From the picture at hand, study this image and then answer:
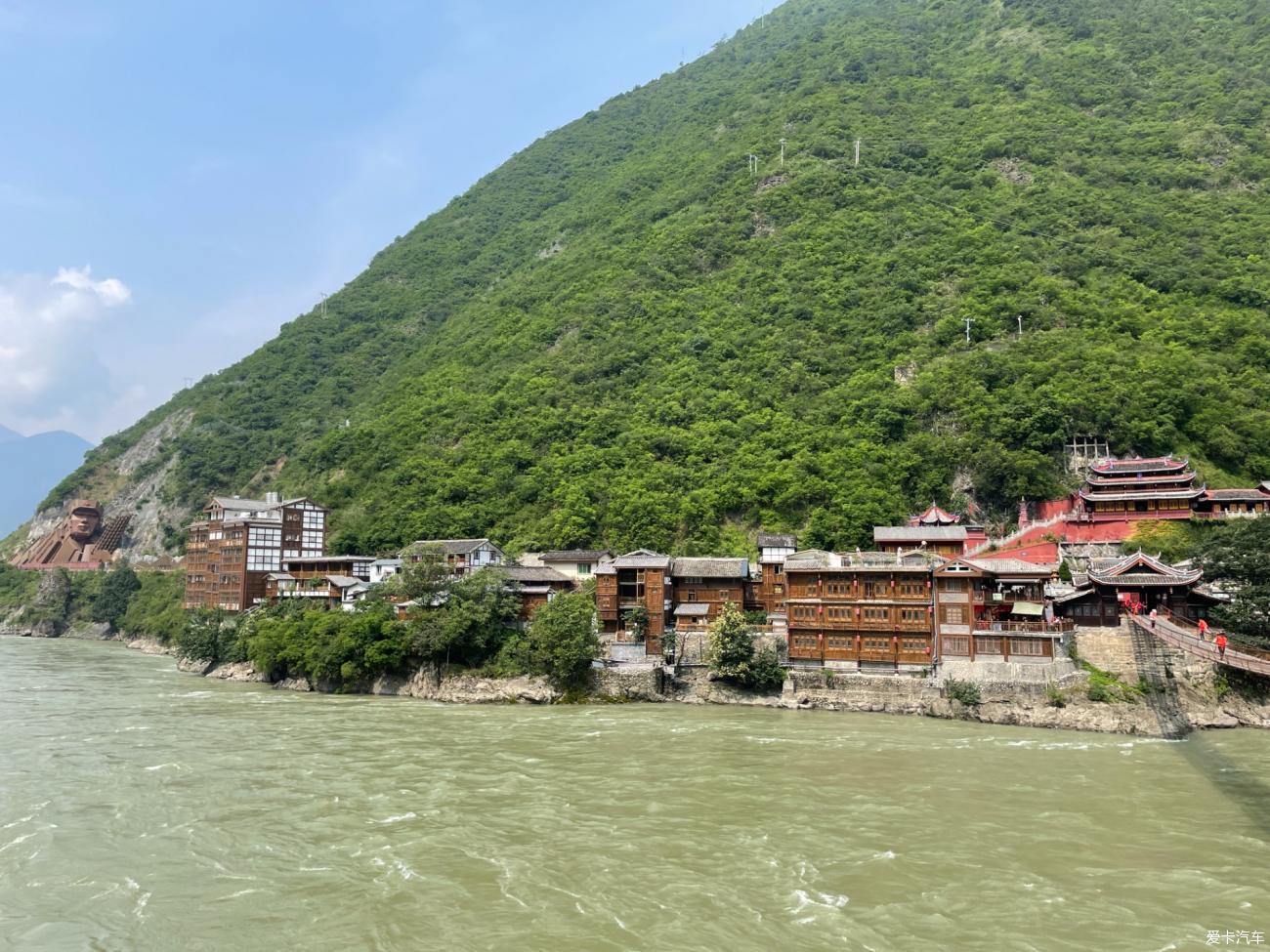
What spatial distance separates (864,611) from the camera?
39875 mm

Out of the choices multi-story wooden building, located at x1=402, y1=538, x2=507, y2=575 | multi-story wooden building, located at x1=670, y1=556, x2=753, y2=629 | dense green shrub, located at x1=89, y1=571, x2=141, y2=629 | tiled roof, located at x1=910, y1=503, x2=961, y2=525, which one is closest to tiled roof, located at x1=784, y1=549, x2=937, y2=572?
multi-story wooden building, located at x1=670, y1=556, x2=753, y2=629

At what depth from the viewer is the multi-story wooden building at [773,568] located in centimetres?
4841

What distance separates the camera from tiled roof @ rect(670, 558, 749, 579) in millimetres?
47312

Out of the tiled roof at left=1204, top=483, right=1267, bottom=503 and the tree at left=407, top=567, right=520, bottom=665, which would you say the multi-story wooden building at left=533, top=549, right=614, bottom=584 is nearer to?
the tree at left=407, top=567, right=520, bottom=665

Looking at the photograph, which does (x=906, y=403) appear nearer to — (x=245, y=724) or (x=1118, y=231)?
(x=1118, y=231)

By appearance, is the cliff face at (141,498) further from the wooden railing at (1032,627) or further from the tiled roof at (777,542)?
the wooden railing at (1032,627)

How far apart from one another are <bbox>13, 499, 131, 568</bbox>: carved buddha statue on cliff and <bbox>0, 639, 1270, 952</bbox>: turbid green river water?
7046cm

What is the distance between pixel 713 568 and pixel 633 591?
5.11 m

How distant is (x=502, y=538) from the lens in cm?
6388

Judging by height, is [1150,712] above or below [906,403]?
below

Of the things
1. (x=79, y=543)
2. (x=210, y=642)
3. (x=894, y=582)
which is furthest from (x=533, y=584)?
(x=79, y=543)

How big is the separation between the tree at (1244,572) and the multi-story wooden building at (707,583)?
23.4m

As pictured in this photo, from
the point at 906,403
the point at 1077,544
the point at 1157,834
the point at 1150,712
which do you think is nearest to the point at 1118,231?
the point at 906,403

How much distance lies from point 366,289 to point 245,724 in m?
113
